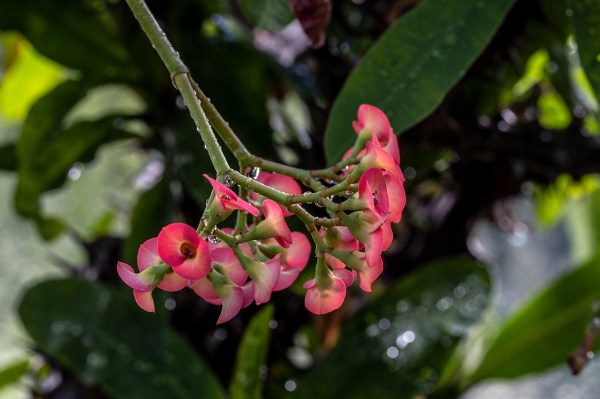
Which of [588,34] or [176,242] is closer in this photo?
[176,242]

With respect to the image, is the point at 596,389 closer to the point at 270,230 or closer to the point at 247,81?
the point at 247,81

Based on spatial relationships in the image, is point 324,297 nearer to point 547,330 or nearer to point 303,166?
point 303,166

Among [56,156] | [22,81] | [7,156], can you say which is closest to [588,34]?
[56,156]

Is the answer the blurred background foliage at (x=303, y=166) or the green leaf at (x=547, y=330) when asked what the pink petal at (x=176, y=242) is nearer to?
the blurred background foliage at (x=303, y=166)

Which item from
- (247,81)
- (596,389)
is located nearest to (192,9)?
(247,81)

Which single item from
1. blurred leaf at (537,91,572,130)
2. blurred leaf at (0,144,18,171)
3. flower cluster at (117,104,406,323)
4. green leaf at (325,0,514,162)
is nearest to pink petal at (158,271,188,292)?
flower cluster at (117,104,406,323)
